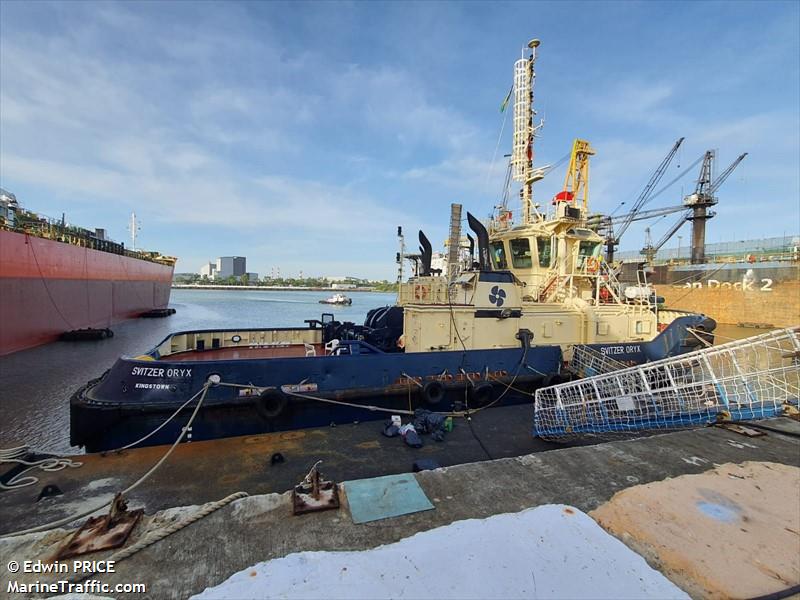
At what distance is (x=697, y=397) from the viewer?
482 cm

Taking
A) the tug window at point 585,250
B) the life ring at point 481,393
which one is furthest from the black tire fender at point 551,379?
the tug window at point 585,250

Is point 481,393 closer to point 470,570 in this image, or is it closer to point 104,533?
point 470,570

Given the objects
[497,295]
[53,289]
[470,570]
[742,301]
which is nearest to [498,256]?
[497,295]

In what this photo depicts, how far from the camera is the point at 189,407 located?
607 cm

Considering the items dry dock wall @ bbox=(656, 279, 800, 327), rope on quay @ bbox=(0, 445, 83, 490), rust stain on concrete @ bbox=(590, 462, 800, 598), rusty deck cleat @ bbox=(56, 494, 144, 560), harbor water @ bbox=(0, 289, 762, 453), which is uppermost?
dry dock wall @ bbox=(656, 279, 800, 327)

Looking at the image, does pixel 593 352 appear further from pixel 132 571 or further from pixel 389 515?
pixel 132 571

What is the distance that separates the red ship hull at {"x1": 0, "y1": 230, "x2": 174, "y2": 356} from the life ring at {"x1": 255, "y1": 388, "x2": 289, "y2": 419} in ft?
52.7

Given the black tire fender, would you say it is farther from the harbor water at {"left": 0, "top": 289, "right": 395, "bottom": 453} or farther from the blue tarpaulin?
the harbor water at {"left": 0, "top": 289, "right": 395, "bottom": 453}

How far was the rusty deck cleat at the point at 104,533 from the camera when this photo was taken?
1.90m

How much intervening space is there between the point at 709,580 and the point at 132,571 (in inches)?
120

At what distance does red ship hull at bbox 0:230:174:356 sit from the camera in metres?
15.3

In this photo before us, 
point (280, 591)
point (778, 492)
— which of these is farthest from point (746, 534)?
point (280, 591)

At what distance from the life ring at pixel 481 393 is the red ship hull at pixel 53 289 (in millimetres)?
19195

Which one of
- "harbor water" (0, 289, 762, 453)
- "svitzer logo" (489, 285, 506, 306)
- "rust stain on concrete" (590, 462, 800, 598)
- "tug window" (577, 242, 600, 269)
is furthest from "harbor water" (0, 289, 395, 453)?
"tug window" (577, 242, 600, 269)
